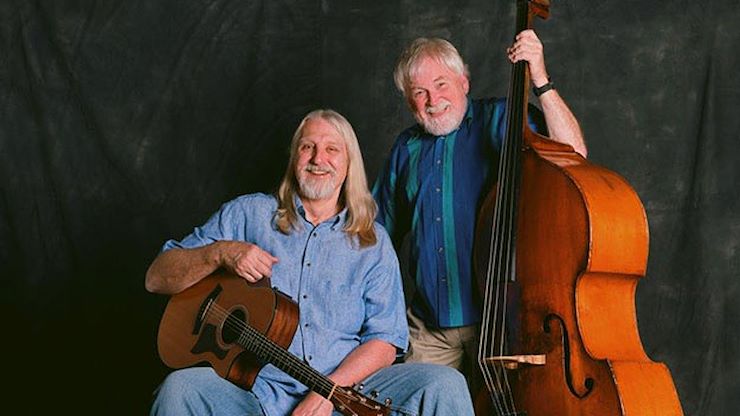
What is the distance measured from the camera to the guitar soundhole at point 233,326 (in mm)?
2938

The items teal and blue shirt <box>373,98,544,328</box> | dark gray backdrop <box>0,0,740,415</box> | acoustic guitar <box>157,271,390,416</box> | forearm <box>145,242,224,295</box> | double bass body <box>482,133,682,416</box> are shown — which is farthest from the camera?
dark gray backdrop <box>0,0,740,415</box>

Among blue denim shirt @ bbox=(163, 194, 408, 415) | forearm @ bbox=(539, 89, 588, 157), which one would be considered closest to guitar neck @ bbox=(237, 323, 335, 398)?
blue denim shirt @ bbox=(163, 194, 408, 415)

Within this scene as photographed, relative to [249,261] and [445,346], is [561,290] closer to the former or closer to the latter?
[445,346]

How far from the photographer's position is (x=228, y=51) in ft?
14.3

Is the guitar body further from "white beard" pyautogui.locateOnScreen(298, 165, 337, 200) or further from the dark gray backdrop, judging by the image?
the dark gray backdrop

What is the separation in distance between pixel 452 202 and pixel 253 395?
0.91 meters

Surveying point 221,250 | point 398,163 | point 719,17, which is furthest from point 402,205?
point 719,17

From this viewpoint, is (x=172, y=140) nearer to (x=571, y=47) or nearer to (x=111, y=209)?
(x=111, y=209)

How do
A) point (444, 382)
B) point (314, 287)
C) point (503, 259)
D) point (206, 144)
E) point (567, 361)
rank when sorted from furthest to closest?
point (206, 144), point (314, 287), point (503, 259), point (444, 382), point (567, 361)

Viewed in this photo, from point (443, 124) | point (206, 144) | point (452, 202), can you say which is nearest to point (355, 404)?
point (452, 202)

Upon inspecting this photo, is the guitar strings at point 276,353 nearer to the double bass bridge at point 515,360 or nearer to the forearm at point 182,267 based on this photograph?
the forearm at point 182,267

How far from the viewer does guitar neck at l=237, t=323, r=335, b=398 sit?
282 cm

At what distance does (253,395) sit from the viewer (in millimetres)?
2979

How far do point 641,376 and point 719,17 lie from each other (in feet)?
6.90
